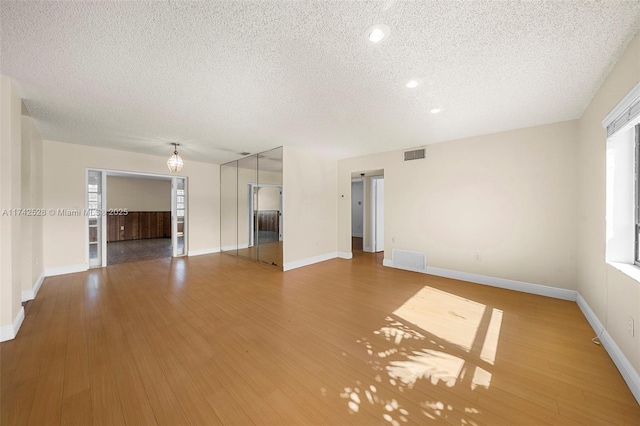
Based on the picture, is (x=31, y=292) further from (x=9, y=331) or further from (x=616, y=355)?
(x=616, y=355)

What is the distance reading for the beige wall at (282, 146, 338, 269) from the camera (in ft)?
16.3

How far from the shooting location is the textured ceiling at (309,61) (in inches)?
60.3

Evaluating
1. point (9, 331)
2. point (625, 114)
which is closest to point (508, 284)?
point (625, 114)

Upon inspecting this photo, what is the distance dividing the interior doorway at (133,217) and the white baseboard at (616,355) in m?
7.62

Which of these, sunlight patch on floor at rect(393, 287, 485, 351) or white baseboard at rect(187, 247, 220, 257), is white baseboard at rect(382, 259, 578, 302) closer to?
sunlight patch on floor at rect(393, 287, 485, 351)

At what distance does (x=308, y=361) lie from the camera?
6.64ft

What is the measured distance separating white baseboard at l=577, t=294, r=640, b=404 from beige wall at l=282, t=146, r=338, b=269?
14.3ft

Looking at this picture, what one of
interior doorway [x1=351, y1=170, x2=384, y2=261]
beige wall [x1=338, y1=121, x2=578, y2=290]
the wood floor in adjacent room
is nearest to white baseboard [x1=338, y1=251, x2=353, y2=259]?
interior doorway [x1=351, y1=170, x2=384, y2=261]

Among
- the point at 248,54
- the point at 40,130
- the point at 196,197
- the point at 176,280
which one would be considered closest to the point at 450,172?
the point at 248,54

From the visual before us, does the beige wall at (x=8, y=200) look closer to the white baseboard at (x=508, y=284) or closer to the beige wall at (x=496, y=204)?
the beige wall at (x=496, y=204)

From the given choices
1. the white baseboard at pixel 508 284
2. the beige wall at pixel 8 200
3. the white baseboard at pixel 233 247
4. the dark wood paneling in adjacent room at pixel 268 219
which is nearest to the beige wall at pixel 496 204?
the white baseboard at pixel 508 284

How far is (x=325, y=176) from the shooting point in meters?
5.94

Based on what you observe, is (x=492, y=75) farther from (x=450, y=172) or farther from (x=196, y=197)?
(x=196, y=197)

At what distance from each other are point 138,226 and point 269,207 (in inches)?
205
